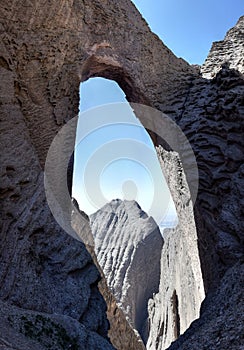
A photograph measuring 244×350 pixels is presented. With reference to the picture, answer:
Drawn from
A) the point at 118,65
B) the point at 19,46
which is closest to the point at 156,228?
the point at 118,65

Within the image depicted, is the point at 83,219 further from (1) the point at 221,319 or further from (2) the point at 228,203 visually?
(1) the point at 221,319

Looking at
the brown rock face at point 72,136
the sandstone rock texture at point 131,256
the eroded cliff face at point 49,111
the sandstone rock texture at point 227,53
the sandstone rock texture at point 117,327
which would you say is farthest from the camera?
the sandstone rock texture at point 131,256

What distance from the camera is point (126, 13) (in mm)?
10492

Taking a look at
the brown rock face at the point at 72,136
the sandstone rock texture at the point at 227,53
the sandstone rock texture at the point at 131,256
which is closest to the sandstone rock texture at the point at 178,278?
the brown rock face at the point at 72,136

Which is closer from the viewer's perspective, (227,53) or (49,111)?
(49,111)

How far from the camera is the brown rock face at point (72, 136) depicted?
4.78 metres

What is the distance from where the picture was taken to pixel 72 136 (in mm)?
8586

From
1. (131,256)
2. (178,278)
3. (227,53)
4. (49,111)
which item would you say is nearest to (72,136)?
(49,111)

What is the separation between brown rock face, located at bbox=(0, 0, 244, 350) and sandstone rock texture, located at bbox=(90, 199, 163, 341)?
1832 cm

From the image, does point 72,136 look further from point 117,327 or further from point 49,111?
point 117,327

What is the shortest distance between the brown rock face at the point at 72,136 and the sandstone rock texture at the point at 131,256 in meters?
18.3

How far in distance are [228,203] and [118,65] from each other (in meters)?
5.72

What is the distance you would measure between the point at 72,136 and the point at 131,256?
2142 cm

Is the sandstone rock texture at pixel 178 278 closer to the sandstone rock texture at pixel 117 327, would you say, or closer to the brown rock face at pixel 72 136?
the brown rock face at pixel 72 136
